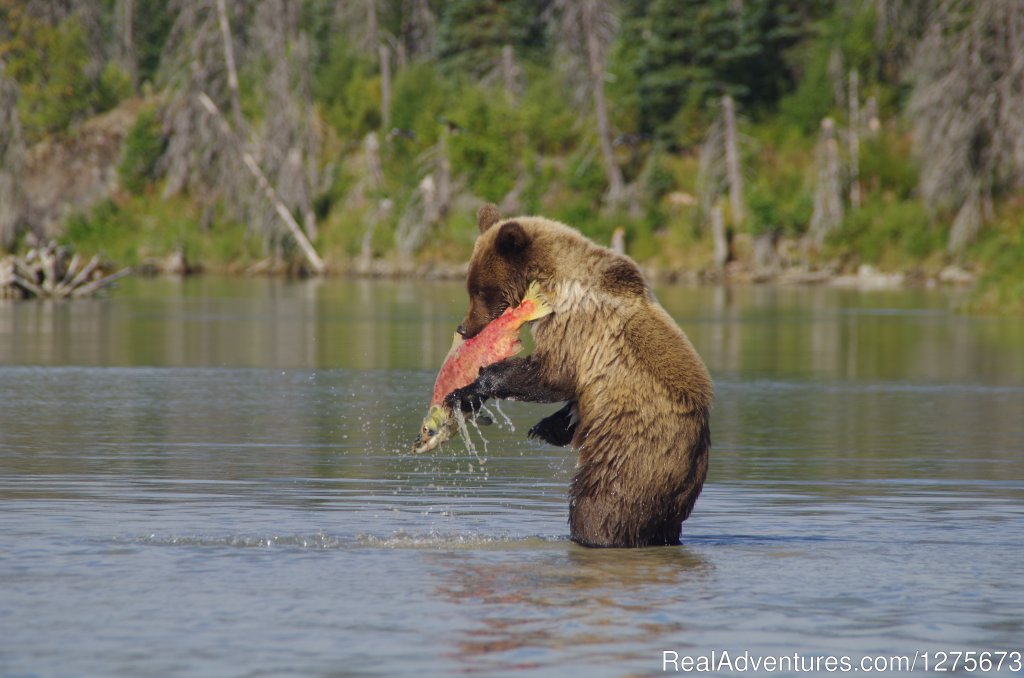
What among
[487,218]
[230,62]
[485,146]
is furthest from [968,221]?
[487,218]

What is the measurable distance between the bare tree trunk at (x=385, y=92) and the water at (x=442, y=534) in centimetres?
5541

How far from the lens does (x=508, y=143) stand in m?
67.8

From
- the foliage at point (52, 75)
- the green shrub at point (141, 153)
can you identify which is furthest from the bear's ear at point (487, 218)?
the green shrub at point (141, 153)

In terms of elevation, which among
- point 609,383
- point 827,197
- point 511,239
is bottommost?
point 609,383

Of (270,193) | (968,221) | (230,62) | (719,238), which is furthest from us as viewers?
(230,62)

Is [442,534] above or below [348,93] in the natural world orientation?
below

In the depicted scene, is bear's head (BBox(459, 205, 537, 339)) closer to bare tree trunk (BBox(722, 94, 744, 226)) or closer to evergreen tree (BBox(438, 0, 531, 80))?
bare tree trunk (BBox(722, 94, 744, 226))

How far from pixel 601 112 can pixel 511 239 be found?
193ft

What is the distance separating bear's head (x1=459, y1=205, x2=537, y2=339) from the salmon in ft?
0.22

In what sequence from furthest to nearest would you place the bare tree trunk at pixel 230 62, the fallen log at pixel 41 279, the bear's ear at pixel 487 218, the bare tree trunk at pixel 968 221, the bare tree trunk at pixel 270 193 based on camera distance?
the bare tree trunk at pixel 230 62, the bare tree trunk at pixel 270 193, the bare tree trunk at pixel 968 221, the fallen log at pixel 41 279, the bear's ear at pixel 487 218

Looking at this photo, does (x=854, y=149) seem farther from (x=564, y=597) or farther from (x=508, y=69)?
(x=564, y=597)

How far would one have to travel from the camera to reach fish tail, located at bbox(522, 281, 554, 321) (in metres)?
7.79

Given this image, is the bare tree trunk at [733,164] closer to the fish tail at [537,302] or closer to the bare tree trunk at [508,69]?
the bare tree trunk at [508,69]

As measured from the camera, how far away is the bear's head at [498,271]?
789cm
